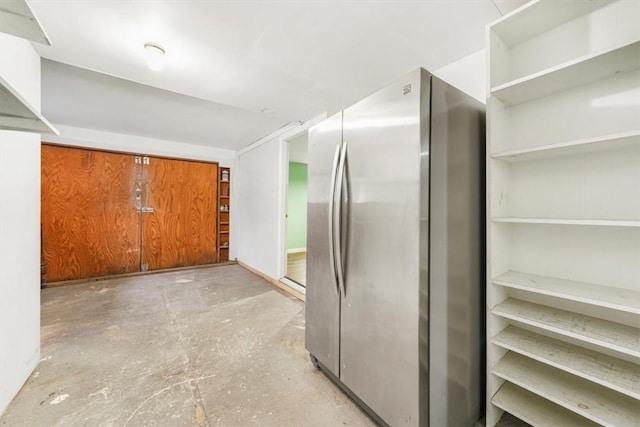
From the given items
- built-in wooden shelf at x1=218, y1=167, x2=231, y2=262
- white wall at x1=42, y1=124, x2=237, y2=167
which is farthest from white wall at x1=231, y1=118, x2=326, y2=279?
white wall at x1=42, y1=124, x2=237, y2=167

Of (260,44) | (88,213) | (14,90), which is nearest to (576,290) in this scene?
(14,90)

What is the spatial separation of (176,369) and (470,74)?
2.95 metres

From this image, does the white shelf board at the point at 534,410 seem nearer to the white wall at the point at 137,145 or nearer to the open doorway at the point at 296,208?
the open doorway at the point at 296,208

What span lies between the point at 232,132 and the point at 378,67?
2.83 meters

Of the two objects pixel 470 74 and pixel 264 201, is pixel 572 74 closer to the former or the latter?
pixel 470 74

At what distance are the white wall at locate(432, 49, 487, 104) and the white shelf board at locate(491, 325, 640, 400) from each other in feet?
4.62

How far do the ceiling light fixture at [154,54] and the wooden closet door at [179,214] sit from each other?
3.13 meters

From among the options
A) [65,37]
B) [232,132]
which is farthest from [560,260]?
[232,132]

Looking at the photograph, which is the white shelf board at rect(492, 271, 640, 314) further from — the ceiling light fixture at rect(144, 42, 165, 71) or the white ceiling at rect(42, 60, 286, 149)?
the white ceiling at rect(42, 60, 286, 149)

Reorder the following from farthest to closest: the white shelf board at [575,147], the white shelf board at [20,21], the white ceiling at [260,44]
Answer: the white ceiling at [260,44], the white shelf board at [575,147], the white shelf board at [20,21]

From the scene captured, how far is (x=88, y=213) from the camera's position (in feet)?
13.1

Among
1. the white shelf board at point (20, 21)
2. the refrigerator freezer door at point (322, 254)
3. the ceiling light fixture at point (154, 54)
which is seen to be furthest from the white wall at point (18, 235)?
the refrigerator freezer door at point (322, 254)

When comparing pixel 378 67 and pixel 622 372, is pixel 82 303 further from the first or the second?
pixel 622 372

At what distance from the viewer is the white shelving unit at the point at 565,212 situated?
1071 mm
